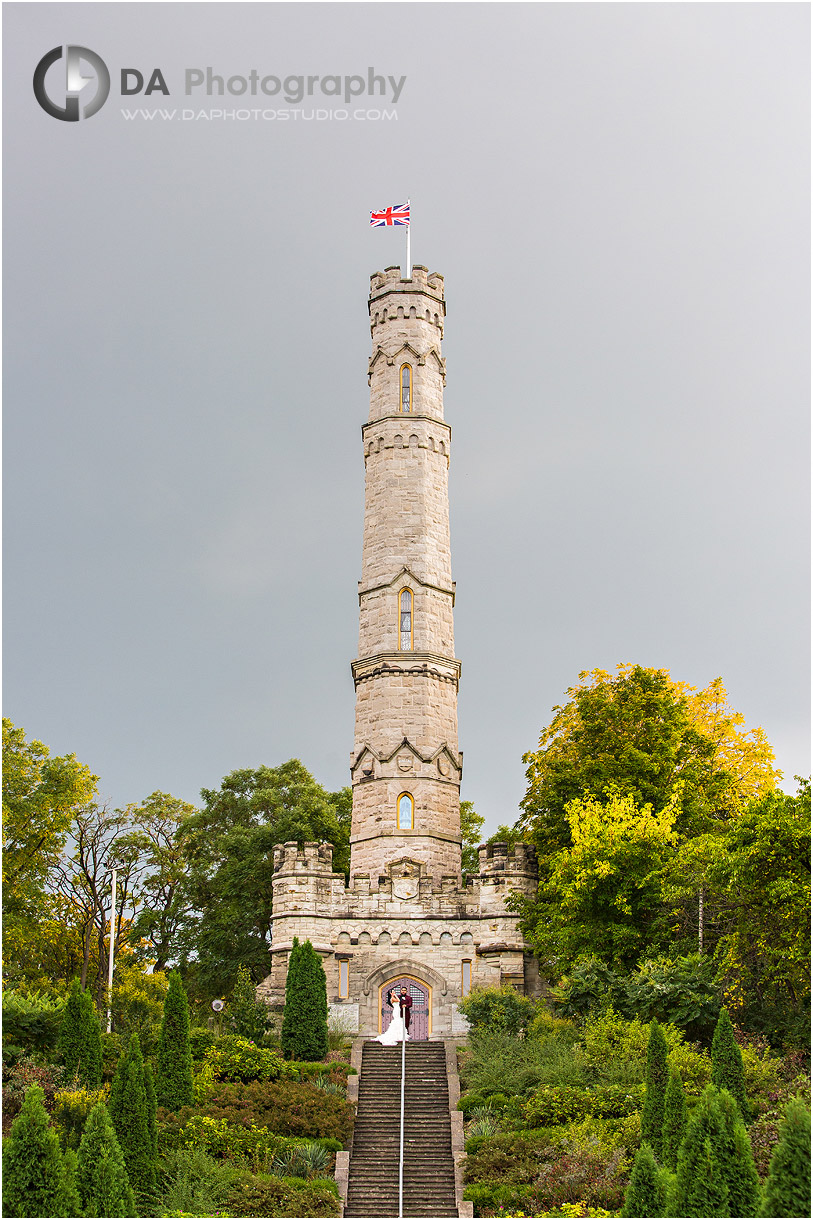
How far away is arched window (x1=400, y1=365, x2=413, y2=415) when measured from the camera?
43.2m

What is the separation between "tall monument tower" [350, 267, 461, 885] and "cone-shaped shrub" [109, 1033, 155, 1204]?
580 inches

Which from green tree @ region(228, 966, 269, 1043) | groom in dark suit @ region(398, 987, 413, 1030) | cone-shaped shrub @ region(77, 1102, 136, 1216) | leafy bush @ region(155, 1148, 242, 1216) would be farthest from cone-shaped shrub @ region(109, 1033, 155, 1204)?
groom in dark suit @ region(398, 987, 413, 1030)

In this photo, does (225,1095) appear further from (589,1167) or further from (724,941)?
(724,941)

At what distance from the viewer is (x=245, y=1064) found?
28250 mm

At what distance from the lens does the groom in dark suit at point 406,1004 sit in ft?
107

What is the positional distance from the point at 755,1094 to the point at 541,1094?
4.94 metres

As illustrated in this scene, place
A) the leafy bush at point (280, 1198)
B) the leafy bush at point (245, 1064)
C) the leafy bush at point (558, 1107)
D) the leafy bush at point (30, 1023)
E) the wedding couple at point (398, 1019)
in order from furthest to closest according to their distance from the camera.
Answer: the wedding couple at point (398, 1019) < the leafy bush at point (245, 1064) < the leafy bush at point (30, 1023) < the leafy bush at point (558, 1107) < the leafy bush at point (280, 1198)

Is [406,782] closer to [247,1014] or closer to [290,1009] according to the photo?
[290,1009]

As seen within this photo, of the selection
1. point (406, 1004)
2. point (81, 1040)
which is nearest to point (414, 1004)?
point (406, 1004)

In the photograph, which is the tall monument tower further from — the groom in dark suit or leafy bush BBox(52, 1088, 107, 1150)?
leafy bush BBox(52, 1088, 107, 1150)

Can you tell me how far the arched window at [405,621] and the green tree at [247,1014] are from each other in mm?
12359

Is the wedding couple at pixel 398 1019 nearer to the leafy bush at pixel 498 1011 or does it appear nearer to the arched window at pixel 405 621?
the leafy bush at pixel 498 1011

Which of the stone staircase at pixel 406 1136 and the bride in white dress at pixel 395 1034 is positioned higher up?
the bride in white dress at pixel 395 1034

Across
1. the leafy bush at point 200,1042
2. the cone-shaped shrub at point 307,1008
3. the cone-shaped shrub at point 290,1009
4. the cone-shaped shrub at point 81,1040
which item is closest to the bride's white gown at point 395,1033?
the cone-shaped shrub at point 307,1008
